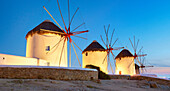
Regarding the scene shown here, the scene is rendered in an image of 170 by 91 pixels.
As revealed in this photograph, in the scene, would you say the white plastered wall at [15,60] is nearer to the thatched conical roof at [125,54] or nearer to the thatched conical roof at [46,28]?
the thatched conical roof at [46,28]

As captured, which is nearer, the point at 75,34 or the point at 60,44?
the point at 75,34

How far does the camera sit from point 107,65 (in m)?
29.0

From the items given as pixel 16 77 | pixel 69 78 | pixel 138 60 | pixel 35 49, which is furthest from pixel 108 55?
pixel 16 77

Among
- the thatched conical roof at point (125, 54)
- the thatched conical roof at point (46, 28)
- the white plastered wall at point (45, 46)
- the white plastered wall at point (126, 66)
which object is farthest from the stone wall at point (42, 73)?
the thatched conical roof at point (125, 54)

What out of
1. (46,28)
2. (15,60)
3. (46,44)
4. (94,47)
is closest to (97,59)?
(94,47)

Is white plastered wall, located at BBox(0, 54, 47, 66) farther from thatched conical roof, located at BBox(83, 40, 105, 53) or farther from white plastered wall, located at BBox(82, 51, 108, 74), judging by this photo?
thatched conical roof, located at BBox(83, 40, 105, 53)

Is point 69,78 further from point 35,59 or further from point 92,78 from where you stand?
point 35,59

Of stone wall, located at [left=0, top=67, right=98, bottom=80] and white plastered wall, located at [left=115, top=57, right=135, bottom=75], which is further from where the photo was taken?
white plastered wall, located at [left=115, top=57, right=135, bottom=75]

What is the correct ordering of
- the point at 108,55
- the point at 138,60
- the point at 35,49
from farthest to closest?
the point at 138,60, the point at 108,55, the point at 35,49

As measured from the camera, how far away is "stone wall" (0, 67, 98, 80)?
11820 mm

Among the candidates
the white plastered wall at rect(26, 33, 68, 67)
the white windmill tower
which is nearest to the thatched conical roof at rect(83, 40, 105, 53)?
the white windmill tower

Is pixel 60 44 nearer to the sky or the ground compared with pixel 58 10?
nearer to the ground

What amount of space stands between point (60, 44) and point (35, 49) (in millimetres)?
2762

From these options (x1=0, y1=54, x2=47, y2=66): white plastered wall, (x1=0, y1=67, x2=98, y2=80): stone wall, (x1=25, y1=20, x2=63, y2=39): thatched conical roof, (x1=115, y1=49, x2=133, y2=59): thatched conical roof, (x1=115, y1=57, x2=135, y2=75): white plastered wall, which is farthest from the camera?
(x1=115, y1=49, x2=133, y2=59): thatched conical roof
